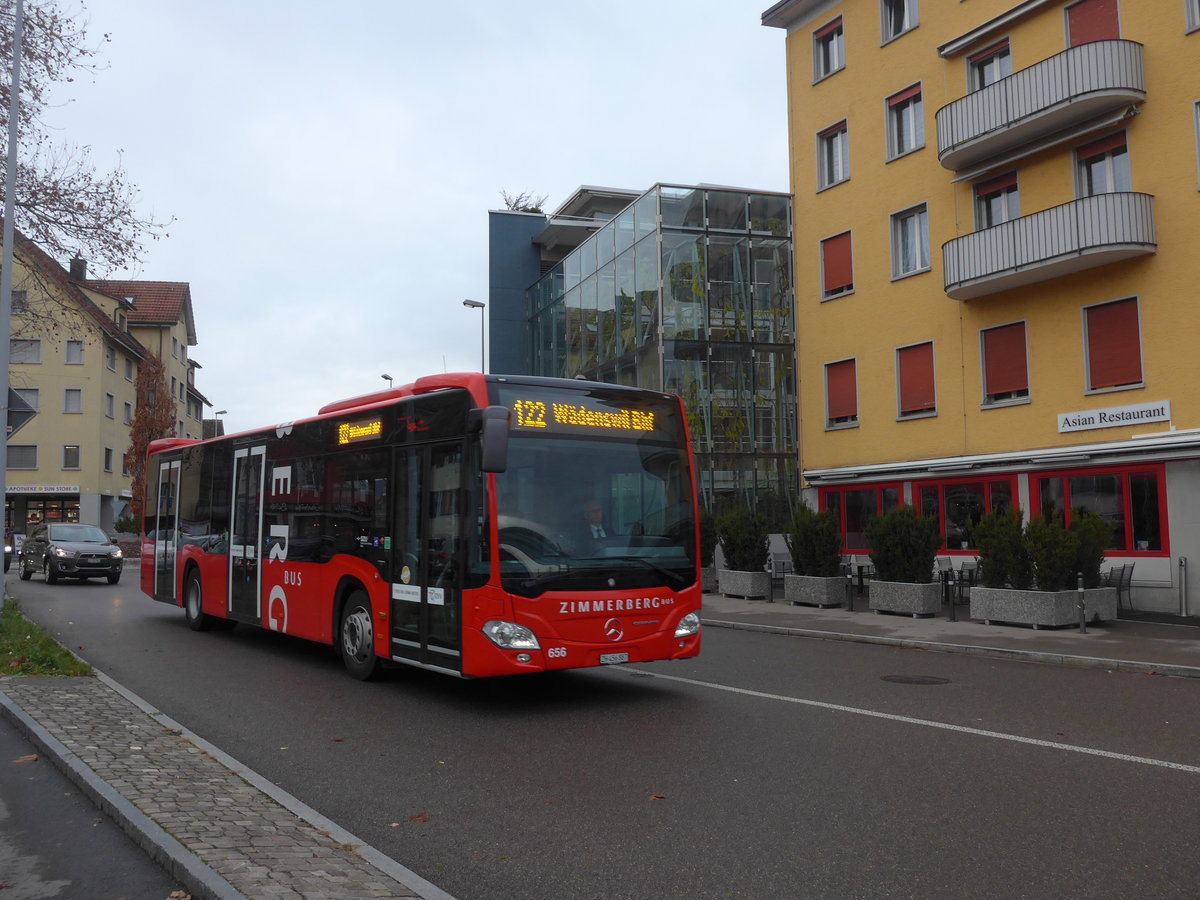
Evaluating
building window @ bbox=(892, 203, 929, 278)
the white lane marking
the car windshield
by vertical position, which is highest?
building window @ bbox=(892, 203, 929, 278)

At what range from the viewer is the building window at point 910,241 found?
23323mm

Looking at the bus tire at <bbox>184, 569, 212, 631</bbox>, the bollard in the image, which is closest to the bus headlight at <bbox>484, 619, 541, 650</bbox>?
the bus tire at <bbox>184, 569, 212, 631</bbox>

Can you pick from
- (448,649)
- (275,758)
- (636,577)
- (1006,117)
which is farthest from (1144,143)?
(275,758)

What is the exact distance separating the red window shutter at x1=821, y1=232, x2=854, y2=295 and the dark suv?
20452 mm

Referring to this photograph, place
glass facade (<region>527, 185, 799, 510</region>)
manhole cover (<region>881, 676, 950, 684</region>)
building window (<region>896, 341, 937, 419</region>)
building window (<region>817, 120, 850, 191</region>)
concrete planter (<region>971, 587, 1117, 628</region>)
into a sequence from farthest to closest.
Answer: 1. glass facade (<region>527, 185, 799, 510</region>)
2. building window (<region>817, 120, 850, 191</region>)
3. building window (<region>896, 341, 937, 419</region>)
4. concrete planter (<region>971, 587, 1117, 628</region>)
5. manhole cover (<region>881, 676, 950, 684</region>)

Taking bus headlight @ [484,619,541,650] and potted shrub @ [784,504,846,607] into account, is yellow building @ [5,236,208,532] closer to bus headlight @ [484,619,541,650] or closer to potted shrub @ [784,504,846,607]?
potted shrub @ [784,504,846,607]

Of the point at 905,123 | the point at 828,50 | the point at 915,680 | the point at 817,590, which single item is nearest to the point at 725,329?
the point at 905,123

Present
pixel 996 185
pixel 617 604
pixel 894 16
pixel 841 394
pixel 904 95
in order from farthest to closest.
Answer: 1. pixel 841 394
2. pixel 894 16
3. pixel 904 95
4. pixel 996 185
5. pixel 617 604

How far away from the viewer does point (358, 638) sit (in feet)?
33.8

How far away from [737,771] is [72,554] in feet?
83.1

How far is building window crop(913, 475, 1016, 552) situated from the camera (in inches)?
837

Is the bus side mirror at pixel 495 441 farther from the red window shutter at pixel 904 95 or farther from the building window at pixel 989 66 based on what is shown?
the red window shutter at pixel 904 95

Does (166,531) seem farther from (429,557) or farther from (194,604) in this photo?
(429,557)

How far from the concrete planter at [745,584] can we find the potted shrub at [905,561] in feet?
10.9
